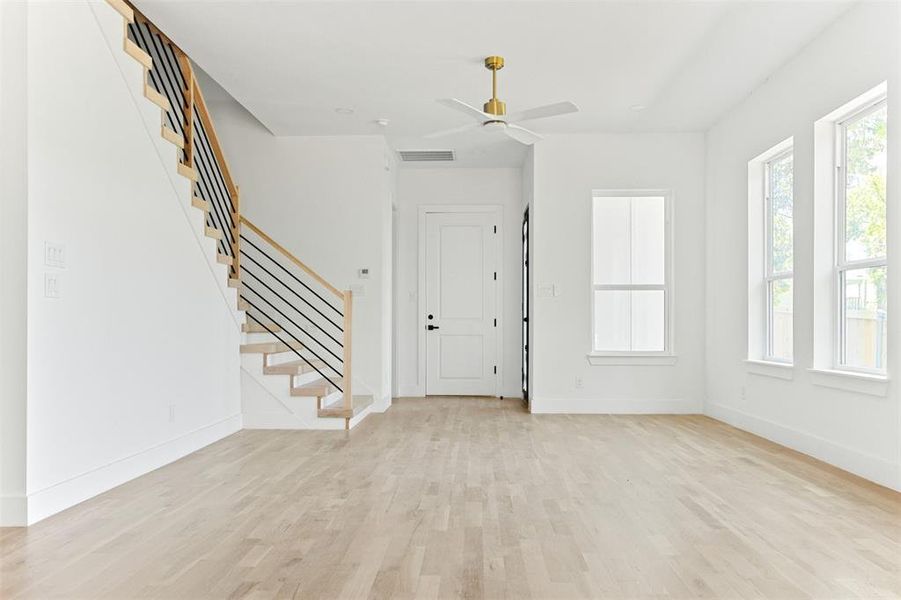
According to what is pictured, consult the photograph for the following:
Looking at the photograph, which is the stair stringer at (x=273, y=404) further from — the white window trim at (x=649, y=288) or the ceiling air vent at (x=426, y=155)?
the ceiling air vent at (x=426, y=155)

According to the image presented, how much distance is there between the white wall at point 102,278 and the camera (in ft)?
10.8

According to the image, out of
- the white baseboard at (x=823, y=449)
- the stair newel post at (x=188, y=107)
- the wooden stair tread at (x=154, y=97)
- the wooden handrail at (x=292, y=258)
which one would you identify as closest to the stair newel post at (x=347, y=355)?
the wooden handrail at (x=292, y=258)

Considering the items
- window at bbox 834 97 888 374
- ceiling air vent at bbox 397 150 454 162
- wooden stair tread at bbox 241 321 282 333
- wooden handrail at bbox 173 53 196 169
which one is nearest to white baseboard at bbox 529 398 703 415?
window at bbox 834 97 888 374

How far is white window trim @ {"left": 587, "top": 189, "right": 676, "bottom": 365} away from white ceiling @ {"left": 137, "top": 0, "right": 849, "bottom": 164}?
2.79 ft

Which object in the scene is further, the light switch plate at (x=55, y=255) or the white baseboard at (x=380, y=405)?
the white baseboard at (x=380, y=405)

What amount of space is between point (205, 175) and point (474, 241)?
11.8ft

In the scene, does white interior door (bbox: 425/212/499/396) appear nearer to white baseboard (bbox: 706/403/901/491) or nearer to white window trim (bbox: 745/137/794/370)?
white baseboard (bbox: 706/403/901/491)

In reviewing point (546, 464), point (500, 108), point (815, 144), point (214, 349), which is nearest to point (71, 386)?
point (214, 349)

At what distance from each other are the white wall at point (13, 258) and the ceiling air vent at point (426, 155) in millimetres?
5012

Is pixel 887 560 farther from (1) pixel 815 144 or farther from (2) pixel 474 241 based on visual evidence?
(2) pixel 474 241

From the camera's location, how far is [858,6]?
4.24 m

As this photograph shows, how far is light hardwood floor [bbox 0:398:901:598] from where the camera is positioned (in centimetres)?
244

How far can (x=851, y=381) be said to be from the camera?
170 inches

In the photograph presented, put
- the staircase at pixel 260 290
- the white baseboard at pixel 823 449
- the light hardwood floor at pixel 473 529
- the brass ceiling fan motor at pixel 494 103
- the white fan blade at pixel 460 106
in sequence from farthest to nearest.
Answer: the staircase at pixel 260 290, the brass ceiling fan motor at pixel 494 103, the white fan blade at pixel 460 106, the white baseboard at pixel 823 449, the light hardwood floor at pixel 473 529
